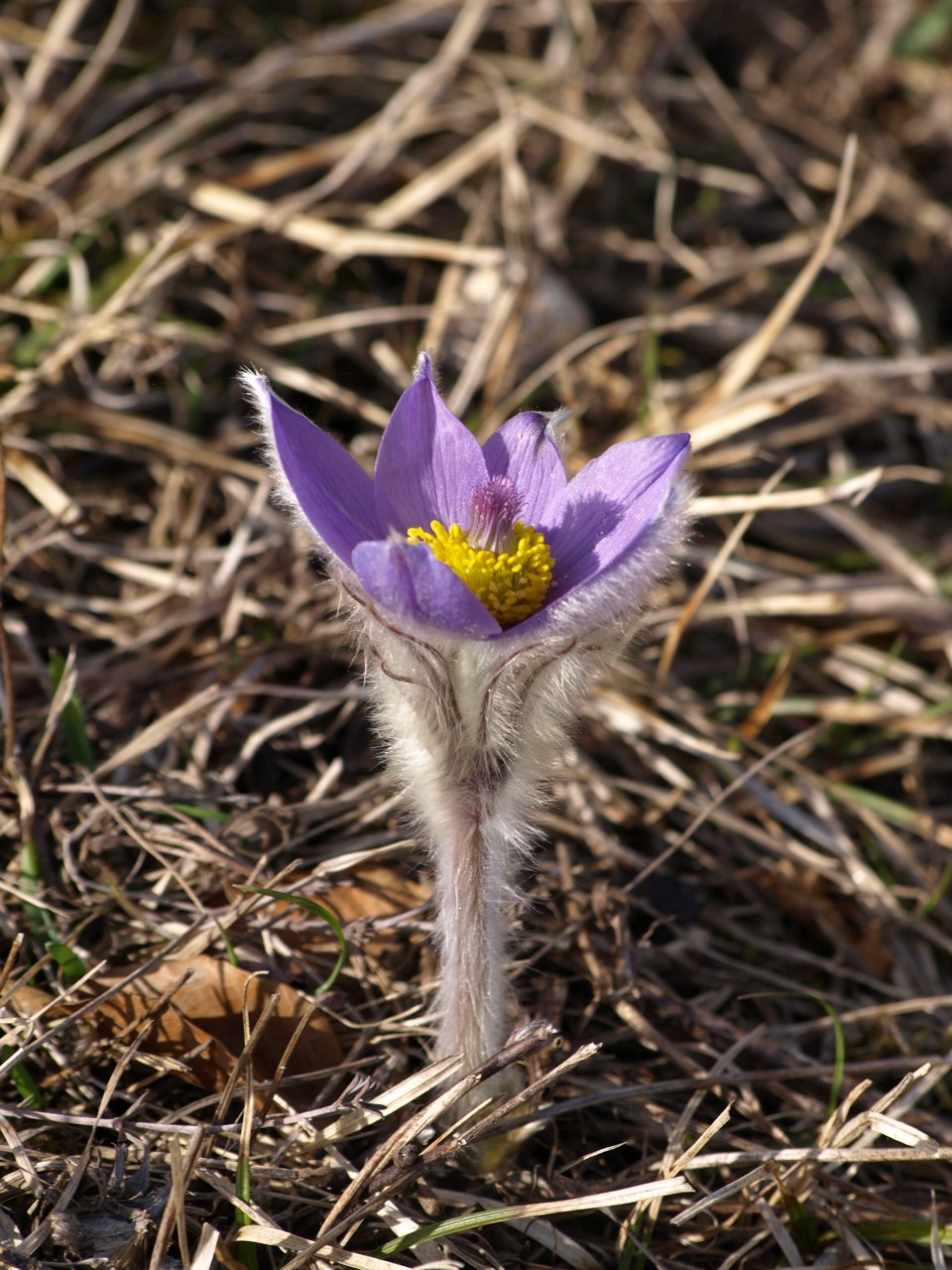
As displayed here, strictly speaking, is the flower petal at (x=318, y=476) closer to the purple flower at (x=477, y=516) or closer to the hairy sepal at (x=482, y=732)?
the purple flower at (x=477, y=516)

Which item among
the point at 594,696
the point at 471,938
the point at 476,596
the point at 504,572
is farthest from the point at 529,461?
the point at 594,696

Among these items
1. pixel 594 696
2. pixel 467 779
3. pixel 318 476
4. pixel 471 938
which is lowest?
pixel 594 696

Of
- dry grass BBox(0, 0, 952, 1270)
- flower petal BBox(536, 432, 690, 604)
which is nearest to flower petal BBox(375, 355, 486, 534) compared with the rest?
flower petal BBox(536, 432, 690, 604)

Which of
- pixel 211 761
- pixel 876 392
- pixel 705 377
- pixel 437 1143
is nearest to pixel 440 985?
pixel 437 1143

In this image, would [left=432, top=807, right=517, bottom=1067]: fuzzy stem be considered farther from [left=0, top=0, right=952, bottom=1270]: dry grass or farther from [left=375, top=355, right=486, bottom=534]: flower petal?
[left=375, top=355, right=486, bottom=534]: flower petal

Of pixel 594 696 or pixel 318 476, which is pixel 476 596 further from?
pixel 594 696

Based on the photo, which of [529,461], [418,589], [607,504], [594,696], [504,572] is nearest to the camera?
[418,589]
